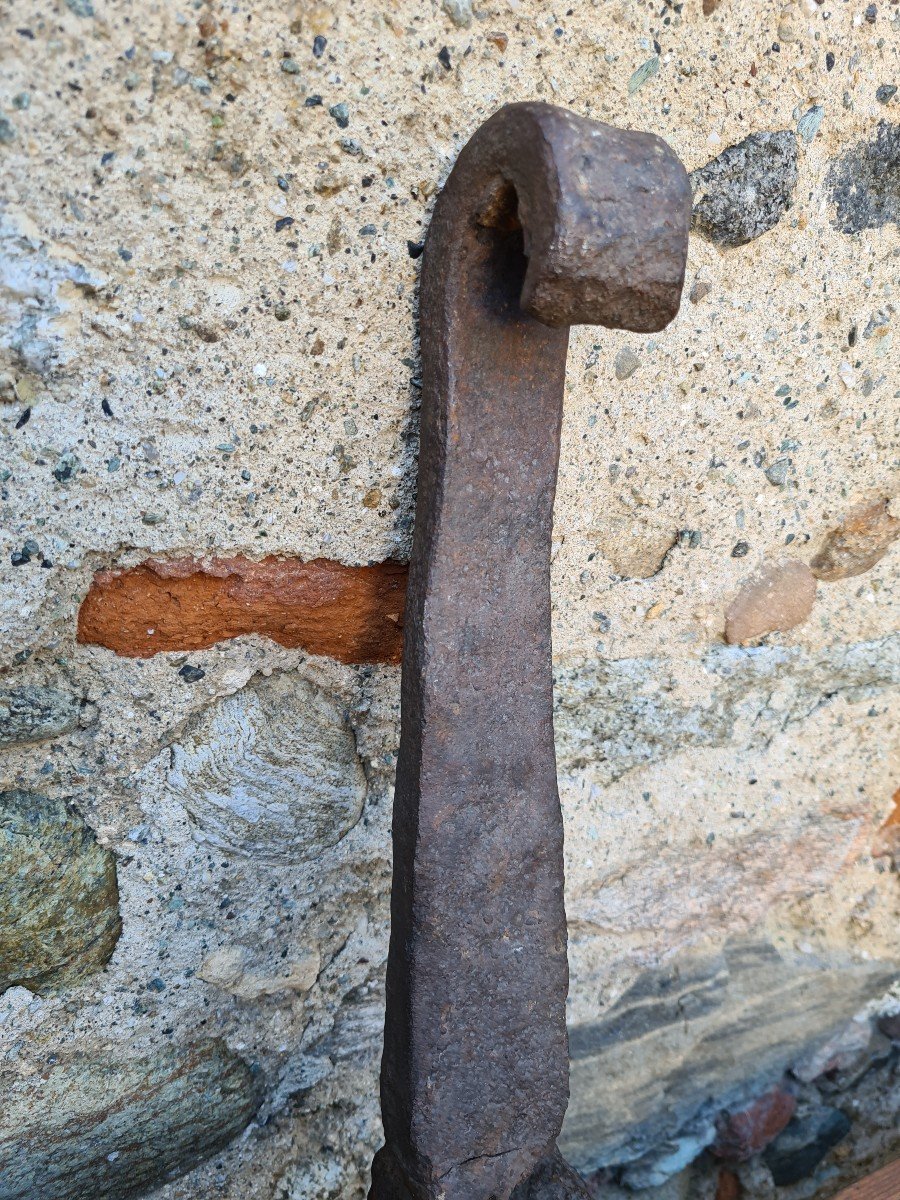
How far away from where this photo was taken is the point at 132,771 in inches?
32.6

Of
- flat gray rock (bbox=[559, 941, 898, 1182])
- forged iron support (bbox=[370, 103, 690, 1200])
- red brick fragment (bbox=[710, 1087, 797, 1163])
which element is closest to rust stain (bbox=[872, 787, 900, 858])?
flat gray rock (bbox=[559, 941, 898, 1182])

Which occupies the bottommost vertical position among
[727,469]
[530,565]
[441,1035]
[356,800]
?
[441,1035]

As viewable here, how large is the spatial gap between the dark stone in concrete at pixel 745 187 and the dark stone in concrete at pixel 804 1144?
3.68 ft

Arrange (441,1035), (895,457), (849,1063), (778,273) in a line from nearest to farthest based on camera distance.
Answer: (441,1035)
(778,273)
(895,457)
(849,1063)

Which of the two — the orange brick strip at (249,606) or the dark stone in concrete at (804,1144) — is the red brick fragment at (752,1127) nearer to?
the dark stone in concrete at (804,1144)

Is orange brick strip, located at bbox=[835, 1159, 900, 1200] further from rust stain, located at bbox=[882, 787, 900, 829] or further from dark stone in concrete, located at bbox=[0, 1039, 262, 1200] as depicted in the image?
dark stone in concrete, located at bbox=[0, 1039, 262, 1200]

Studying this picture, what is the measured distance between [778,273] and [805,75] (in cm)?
17

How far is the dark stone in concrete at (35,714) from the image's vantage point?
2.46 feet

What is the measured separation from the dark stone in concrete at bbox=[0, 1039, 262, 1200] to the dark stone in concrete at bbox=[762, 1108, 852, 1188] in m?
0.73

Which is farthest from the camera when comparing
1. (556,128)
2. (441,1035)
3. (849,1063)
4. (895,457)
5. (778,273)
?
(849,1063)

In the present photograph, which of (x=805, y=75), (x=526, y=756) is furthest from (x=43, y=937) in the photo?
(x=805, y=75)

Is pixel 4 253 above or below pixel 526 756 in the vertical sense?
above

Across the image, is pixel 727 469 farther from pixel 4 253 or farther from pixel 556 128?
pixel 4 253

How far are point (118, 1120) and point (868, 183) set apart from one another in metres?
1.12
